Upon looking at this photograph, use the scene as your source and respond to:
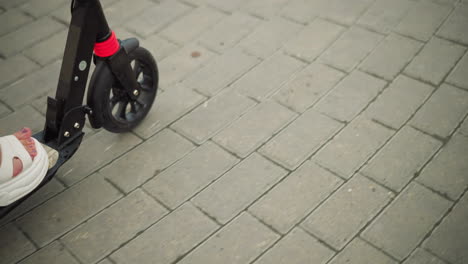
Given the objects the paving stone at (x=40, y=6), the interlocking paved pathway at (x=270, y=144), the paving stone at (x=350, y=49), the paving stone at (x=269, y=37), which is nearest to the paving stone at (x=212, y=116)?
the interlocking paved pathway at (x=270, y=144)

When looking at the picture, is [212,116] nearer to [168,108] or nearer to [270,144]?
[168,108]

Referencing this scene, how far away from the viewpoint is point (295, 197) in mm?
2799

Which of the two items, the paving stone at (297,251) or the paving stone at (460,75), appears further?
the paving stone at (460,75)

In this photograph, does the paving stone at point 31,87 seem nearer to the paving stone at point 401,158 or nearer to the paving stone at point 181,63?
the paving stone at point 181,63

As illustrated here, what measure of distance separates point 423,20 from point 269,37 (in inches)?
49.0

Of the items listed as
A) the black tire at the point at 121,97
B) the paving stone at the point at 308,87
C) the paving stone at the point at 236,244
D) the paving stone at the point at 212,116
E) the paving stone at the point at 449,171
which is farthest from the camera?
the paving stone at the point at 308,87

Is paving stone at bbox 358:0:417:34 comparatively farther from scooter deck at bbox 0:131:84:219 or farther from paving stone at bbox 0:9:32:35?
paving stone at bbox 0:9:32:35

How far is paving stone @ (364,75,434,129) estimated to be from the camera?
125 inches

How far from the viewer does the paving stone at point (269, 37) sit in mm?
3821

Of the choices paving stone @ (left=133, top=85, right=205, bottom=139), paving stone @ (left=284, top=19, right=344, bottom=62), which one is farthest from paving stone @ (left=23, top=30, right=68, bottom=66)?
paving stone @ (left=284, top=19, right=344, bottom=62)

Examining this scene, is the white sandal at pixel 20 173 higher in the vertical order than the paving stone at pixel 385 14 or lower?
higher

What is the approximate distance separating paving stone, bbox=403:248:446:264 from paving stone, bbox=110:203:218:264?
1.04m

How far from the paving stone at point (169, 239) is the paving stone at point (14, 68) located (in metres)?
1.91

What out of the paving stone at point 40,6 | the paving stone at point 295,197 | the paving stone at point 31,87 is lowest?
the paving stone at point 295,197
